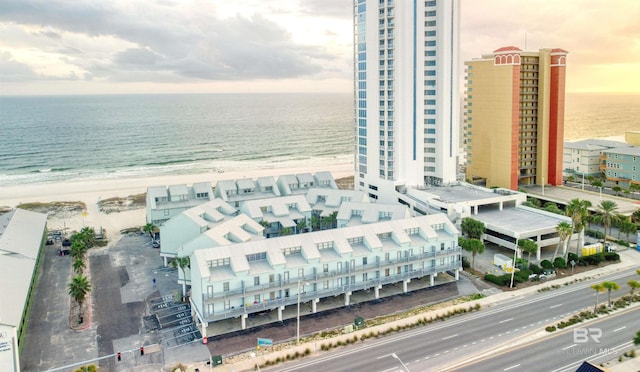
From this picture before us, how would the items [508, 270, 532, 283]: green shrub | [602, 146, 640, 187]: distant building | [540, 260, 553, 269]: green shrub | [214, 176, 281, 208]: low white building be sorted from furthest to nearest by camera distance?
[602, 146, 640, 187]: distant building, [214, 176, 281, 208]: low white building, [540, 260, 553, 269]: green shrub, [508, 270, 532, 283]: green shrub

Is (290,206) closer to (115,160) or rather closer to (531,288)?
(531,288)

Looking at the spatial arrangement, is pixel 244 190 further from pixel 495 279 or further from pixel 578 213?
pixel 578 213

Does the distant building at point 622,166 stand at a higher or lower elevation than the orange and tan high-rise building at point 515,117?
lower

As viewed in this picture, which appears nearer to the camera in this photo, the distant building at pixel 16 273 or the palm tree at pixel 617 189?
the distant building at pixel 16 273

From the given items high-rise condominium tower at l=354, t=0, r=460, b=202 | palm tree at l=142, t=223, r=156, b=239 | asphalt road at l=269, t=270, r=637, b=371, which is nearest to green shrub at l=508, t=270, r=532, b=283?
asphalt road at l=269, t=270, r=637, b=371

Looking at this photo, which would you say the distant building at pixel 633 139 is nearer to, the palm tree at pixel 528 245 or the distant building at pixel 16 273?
the palm tree at pixel 528 245

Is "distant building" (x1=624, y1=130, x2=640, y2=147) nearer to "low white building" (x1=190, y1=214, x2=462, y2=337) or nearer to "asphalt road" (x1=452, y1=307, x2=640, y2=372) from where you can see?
"low white building" (x1=190, y1=214, x2=462, y2=337)

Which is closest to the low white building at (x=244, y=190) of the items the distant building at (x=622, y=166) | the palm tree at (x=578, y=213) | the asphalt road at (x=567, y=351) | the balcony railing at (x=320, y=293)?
the balcony railing at (x=320, y=293)
